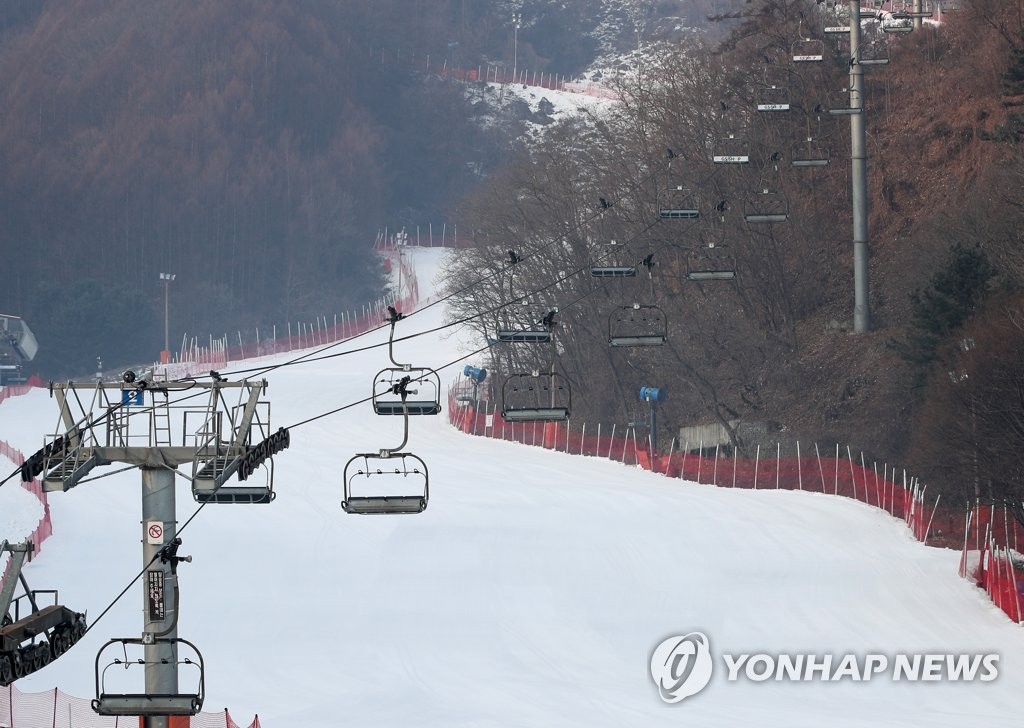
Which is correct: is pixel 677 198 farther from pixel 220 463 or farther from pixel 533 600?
pixel 220 463

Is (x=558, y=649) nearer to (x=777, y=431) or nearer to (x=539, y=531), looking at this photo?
(x=539, y=531)

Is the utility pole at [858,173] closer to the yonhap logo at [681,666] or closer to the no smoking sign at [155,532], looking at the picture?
the yonhap logo at [681,666]

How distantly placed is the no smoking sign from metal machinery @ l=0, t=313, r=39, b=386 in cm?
5772

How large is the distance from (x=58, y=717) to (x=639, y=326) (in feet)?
120

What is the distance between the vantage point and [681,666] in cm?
2631

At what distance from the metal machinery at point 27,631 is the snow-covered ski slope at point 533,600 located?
242 inches

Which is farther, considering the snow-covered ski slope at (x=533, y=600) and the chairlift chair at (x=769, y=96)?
the chairlift chair at (x=769, y=96)

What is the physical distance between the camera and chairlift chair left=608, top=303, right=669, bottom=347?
2761 cm

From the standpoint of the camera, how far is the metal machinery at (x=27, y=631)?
678 inches

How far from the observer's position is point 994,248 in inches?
1532

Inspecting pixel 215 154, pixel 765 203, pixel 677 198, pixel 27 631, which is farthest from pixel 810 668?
pixel 215 154

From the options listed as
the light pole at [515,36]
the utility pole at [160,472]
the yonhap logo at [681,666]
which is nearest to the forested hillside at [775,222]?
the yonhap logo at [681,666]

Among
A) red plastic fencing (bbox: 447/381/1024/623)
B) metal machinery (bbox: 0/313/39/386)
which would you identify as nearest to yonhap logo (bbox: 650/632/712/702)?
red plastic fencing (bbox: 447/381/1024/623)

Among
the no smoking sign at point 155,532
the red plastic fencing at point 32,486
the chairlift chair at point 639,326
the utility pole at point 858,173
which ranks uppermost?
the utility pole at point 858,173
